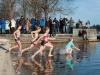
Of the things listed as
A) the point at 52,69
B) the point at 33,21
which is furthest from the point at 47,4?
the point at 52,69

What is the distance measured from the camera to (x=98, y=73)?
10148mm

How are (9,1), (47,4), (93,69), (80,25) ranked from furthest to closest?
(9,1), (47,4), (80,25), (93,69)

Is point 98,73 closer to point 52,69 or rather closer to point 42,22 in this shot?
point 52,69

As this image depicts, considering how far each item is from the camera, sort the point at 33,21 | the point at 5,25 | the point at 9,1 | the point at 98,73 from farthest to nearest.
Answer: the point at 9,1, the point at 5,25, the point at 33,21, the point at 98,73

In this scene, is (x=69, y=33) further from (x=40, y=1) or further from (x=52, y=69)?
(x=52, y=69)

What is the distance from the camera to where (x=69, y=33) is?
35.9 m

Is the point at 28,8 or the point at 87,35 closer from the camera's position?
the point at 87,35

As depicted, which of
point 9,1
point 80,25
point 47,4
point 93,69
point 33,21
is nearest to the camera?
point 93,69

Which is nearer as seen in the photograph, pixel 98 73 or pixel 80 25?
pixel 98 73

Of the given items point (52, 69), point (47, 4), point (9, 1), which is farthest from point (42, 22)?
point (52, 69)

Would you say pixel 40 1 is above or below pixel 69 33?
above

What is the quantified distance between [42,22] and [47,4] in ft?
27.6

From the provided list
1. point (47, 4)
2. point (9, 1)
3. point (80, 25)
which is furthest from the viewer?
point (9, 1)

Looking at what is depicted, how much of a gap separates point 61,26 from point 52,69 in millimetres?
23724
